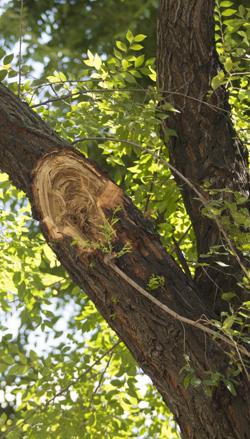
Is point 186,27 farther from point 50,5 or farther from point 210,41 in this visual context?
point 50,5

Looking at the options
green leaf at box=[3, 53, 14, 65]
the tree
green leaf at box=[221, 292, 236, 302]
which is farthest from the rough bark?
green leaf at box=[3, 53, 14, 65]

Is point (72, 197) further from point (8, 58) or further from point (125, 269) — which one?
point (8, 58)

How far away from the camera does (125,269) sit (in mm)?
2742

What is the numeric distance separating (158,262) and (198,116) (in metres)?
0.87

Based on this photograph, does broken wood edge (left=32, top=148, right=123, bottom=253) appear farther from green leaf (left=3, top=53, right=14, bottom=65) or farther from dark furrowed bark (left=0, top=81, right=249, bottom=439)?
green leaf (left=3, top=53, right=14, bottom=65)

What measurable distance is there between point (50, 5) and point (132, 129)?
281 inches

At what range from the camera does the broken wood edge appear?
9.20ft

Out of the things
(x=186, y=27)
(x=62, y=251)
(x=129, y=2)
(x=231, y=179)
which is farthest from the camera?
(x=129, y=2)

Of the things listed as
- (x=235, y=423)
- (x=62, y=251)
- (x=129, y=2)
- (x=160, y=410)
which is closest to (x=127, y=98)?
(x=62, y=251)

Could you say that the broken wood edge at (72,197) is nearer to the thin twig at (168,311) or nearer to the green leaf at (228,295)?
the thin twig at (168,311)

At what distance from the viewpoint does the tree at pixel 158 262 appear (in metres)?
2.64

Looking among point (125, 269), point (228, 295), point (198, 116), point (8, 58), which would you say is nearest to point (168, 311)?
point (125, 269)

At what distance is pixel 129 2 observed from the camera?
939 centimetres

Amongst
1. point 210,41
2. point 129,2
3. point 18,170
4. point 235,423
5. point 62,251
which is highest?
point 129,2
